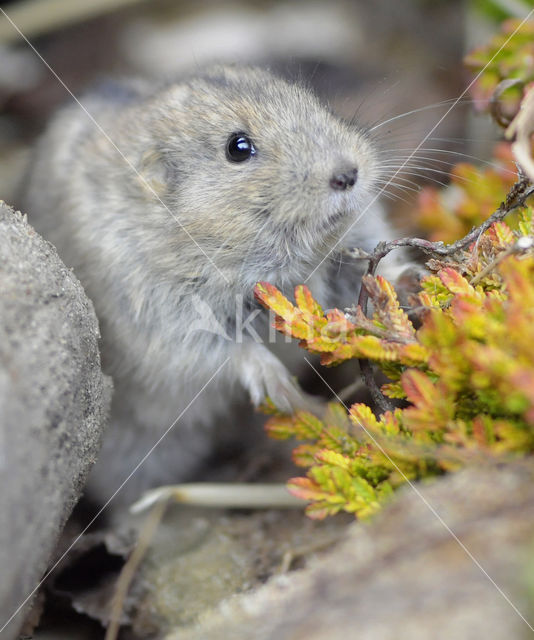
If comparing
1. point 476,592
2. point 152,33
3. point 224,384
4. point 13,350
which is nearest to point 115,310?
point 224,384

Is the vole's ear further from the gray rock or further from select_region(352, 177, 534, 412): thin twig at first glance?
select_region(352, 177, 534, 412): thin twig

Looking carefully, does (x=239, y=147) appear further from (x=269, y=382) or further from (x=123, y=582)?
(x=123, y=582)

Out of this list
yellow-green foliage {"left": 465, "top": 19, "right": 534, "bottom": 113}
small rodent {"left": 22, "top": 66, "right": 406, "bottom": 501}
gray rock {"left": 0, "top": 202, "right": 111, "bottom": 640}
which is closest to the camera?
gray rock {"left": 0, "top": 202, "right": 111, "bottom": 640}

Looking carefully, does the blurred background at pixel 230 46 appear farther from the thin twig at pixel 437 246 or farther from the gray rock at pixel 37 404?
the gray rock at pixel 37 404

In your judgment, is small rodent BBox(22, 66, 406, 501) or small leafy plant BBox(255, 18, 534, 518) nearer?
small leafy plant BBox(255, 18, 534, 518)

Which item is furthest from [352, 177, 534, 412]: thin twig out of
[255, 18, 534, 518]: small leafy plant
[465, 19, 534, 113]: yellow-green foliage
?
[465, 19, 534, 113]: yellow-green foliage

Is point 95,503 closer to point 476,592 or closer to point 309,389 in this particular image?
point 309,389
